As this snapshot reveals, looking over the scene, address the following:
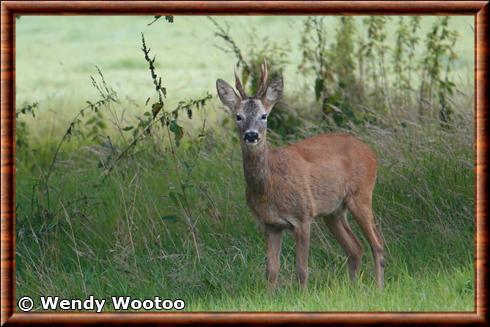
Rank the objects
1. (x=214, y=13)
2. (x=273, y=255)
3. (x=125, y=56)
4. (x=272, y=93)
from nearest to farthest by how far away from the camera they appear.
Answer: (x=214, y=13) → (x=273, y=255) → (x=272, y=93) → (x=125, y=56)

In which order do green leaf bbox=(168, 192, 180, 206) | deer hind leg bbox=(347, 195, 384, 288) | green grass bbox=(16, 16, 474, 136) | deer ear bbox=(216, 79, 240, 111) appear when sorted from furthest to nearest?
green grass bbox=(16, 16, 474, 136)
deer hind leg bbox=(347, 195, 384, 288)
green leaf bbox=(168, 192, 180, 206)
deer ear bbox=(216, 79, 240, 111)

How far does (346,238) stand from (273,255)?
853 mm

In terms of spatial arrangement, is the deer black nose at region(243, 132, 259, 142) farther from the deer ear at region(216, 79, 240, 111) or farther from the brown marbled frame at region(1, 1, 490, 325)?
the brown marbled frame at region(1, 1, 490, 325)

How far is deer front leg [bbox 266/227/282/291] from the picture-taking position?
27.4 ft

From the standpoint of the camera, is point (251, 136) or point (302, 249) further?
point (302, 249)

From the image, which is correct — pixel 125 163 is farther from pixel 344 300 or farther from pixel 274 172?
pixel 344 300

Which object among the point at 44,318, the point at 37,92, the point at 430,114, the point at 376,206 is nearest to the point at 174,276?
the point at 44,318

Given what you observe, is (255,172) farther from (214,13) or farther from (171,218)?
(214,13)

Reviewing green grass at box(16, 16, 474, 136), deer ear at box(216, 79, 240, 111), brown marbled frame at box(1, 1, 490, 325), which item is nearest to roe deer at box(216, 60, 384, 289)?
deer ear at box(216, 79, 240, 111)

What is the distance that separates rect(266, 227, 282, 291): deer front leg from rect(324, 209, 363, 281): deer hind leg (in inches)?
27.0

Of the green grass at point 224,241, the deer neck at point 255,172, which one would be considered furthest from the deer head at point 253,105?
the green grass at point 224,241

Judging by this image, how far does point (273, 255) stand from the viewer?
27.9 feet

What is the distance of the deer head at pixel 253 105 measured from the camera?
8.30 metres

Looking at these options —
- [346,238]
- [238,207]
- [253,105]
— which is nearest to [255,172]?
[253,105]
